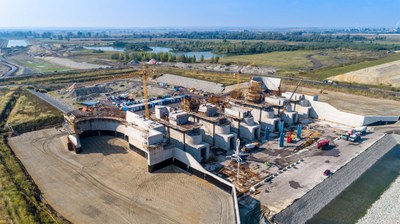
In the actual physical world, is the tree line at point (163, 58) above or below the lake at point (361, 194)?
above

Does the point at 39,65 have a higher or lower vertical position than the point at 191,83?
lower

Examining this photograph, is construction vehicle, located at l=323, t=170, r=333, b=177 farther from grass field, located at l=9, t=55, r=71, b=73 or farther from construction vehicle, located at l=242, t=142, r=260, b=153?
grass field, located at l=9, t=55, r=71, b=73

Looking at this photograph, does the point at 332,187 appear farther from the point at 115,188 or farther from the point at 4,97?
the point at 4,97

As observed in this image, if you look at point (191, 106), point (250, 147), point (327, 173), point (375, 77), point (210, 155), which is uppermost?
point (191, 106)

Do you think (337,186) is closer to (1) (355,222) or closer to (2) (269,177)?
(1) (355,222)

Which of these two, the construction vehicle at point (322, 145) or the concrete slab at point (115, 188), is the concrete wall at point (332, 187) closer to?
the construction vehicle at point (322, 145)

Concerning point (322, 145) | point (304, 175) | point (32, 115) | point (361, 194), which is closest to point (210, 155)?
point (304, 175)

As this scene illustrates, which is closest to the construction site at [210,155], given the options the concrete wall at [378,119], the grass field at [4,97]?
the concrete wall at [378,119]
